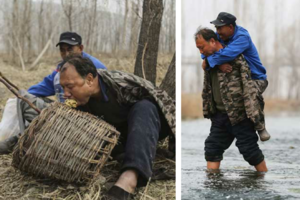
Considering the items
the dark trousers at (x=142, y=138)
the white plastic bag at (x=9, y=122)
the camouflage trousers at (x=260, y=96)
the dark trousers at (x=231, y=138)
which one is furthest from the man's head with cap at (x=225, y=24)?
the white plastic bag at (x=9, y=122)

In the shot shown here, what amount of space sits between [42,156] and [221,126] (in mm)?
1247

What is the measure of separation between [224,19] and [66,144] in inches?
51.3

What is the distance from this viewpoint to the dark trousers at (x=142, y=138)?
Answer: 9.55 ft

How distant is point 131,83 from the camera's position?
3301mm

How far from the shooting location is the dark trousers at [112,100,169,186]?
2.91 meters

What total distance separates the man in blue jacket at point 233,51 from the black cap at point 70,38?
3.40 feet

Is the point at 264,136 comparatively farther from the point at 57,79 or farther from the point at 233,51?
the point at 57,79

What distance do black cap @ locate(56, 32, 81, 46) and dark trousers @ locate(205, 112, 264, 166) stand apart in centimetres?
120

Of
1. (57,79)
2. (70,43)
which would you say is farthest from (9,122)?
(70,43)

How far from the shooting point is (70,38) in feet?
12.3

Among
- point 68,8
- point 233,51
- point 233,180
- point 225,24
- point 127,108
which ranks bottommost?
point 233,180

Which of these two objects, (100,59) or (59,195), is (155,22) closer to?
(100,59)

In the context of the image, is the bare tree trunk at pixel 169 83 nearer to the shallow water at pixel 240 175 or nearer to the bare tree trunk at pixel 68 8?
the shallow water at pixel 240 175

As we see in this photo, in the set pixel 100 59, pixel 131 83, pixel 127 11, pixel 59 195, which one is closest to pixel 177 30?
pixel 131 83
